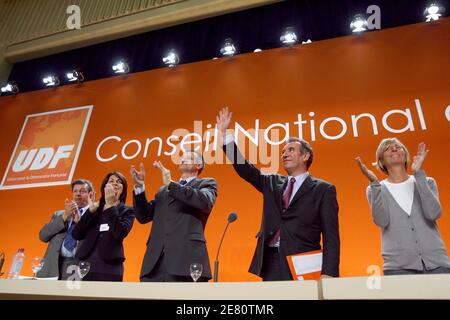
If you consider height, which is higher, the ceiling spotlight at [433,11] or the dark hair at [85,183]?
the ceiling spotlight at [433,11]

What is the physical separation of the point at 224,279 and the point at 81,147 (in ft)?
7.83

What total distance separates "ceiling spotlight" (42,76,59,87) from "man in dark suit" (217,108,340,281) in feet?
12.3

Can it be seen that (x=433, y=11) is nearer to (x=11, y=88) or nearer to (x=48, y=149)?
(x=48, y=149)

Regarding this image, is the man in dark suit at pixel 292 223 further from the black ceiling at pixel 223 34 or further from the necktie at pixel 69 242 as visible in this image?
the black ceiling at pixel 223 34

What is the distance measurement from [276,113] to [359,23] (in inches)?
52.5

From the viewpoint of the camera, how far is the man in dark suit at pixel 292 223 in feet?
6.91

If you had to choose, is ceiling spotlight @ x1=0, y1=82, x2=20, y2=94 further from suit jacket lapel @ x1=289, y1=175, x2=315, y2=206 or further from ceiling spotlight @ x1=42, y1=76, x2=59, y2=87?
suit jacket lapel @ x1=289, y1=175, x2=315, y2=206

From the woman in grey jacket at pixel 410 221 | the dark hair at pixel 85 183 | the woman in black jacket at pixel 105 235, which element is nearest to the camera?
the woman in grey jacket at pixel 410 221

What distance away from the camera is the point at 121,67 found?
4.85 metres

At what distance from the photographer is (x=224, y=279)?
3.24 m

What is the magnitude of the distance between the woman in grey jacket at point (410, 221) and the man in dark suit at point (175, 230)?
3.61ft

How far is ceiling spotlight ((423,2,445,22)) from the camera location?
3820 millimetres

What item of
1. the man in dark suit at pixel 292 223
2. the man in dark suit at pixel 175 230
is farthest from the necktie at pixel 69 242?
the man in dark suit at pixel 292 223

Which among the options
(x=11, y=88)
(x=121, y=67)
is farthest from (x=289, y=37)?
(x=11, y=88)
